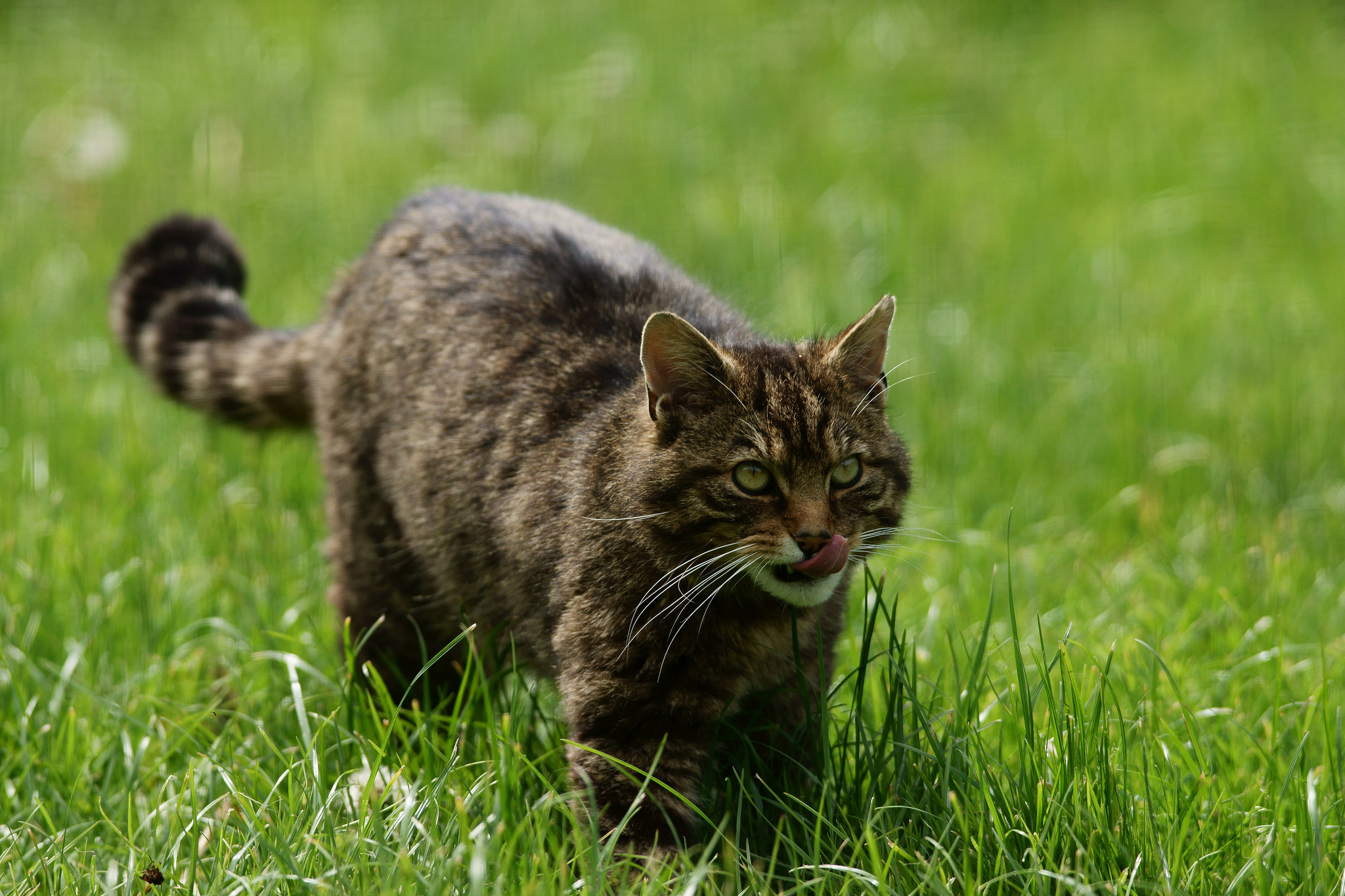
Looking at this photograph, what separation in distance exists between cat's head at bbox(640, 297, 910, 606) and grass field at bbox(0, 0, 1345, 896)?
0.27 m

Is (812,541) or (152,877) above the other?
(812,541)

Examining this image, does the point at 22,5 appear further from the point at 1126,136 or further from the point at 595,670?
the point at 595,670

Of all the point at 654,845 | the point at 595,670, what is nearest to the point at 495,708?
the point at 595,670

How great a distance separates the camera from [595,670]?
9.51ft

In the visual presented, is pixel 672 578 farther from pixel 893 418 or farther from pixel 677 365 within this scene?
pixel 893 418

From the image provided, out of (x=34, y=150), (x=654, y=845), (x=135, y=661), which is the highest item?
(x=34, y=150)

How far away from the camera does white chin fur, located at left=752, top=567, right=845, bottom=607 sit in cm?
279

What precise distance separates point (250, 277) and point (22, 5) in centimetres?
444

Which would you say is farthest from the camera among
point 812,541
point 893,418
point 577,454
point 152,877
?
point 893,418

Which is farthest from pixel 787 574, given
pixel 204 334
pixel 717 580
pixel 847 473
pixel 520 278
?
pixel 204 334

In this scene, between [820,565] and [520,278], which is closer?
[820,565]

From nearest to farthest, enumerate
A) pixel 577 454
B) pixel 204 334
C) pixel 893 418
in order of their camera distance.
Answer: pixel 577 454
pixel 893 418
pixel 204 334

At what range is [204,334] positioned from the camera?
433 cm

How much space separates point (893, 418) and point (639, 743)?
1.19m
